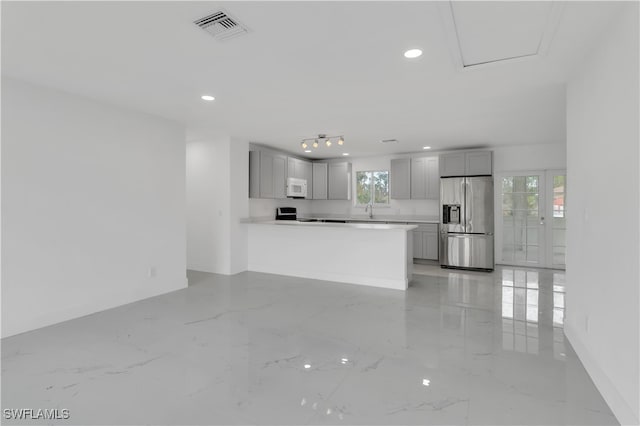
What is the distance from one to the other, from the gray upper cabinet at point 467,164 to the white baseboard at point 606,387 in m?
4.00

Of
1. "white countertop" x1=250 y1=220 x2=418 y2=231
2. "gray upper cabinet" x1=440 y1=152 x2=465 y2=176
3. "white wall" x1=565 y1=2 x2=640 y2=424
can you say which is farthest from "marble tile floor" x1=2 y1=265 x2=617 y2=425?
"gray upper cabinet" x1=440 y1=152 x2=465 y2=176

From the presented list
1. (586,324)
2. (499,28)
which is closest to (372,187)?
(586,324)

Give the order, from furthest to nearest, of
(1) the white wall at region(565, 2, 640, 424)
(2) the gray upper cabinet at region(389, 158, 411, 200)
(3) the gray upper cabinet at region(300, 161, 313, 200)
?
(3) the gray upper cabinet at region(300, 161, 313, 200) < (2) the gray upper cabinet at region(389, 158, 411, 200) < (1) the white wall at region(565, 2, 640, 424)

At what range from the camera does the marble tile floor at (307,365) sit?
1972 mm

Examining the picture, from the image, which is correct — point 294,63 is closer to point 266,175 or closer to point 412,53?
point 412,53

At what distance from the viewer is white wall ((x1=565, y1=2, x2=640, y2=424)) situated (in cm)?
180

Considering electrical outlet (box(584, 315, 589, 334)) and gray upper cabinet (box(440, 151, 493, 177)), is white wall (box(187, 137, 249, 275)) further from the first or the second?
electrical outlet (box(584, 315, 589, 334))

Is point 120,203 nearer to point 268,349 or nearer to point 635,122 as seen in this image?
point 268,349

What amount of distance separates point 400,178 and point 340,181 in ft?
4.57

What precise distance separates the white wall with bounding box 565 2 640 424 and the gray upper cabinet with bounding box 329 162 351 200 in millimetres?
5081

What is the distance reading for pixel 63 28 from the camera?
2.23m

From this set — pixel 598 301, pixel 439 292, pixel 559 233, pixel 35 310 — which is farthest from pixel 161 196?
pixel 559 233

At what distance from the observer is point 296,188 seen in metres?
7.07

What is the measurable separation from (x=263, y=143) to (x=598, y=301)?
17.3 ft
